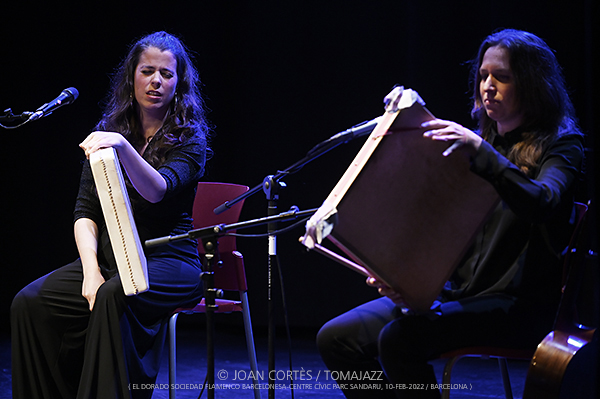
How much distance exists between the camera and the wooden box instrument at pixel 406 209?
1.36 m

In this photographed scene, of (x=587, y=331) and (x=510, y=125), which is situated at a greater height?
(x=510, y=125)

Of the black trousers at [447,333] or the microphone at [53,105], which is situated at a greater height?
the microphone at [53,105]

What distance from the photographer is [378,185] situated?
4.56ft

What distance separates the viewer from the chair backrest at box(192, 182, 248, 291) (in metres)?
2.35

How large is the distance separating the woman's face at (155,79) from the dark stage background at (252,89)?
2030 mm

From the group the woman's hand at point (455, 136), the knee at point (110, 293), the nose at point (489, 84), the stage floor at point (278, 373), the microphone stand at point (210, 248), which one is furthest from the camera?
the stage floor at point (278, 373)

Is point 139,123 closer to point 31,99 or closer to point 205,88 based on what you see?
point 205,88

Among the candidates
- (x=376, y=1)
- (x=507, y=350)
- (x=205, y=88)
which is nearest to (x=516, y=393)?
(x=507, y=350)

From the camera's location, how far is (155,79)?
224 cm

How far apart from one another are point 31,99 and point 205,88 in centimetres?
143

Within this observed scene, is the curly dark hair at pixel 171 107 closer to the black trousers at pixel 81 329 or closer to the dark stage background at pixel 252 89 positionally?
the black trousers at pixel 81 329

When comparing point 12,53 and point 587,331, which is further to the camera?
point 12,53

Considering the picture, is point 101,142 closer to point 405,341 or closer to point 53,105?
point 53,105

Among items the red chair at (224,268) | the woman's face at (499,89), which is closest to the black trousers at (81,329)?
the red chair at (224,268)
